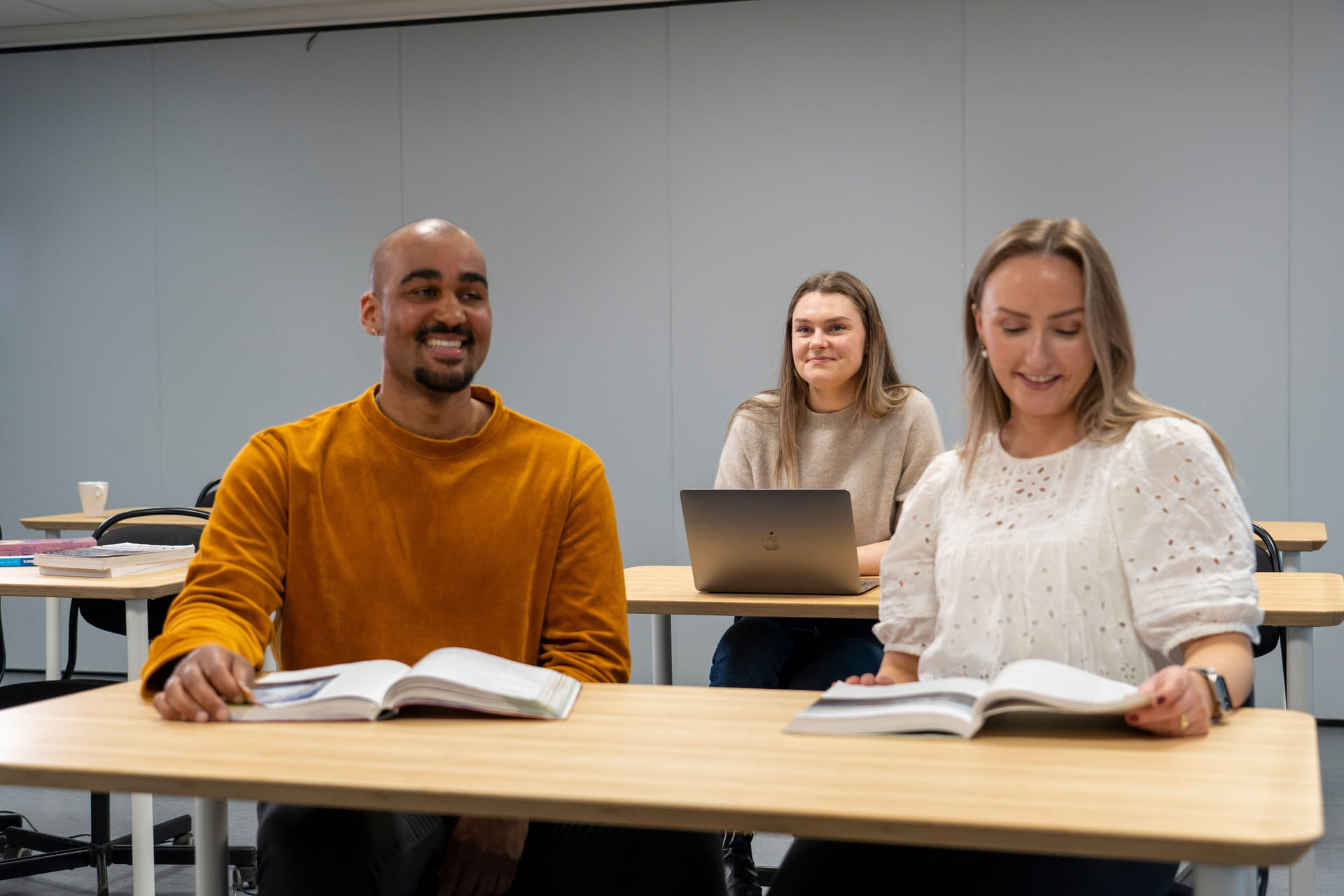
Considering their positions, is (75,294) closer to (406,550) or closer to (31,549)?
(31,549)

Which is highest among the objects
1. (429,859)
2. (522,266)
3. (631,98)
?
(631,98)

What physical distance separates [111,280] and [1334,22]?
5072mm

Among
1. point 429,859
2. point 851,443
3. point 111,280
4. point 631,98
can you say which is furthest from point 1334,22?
point 111,280

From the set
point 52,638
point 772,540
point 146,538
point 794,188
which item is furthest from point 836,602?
point 52,638

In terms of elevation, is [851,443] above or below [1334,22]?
below

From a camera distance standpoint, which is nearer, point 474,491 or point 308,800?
point 308,800

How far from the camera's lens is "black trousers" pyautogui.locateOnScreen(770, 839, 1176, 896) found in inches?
46.8

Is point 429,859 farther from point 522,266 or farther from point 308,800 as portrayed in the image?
point 522,266

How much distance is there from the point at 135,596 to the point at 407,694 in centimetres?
133

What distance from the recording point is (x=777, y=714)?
127 centimetres

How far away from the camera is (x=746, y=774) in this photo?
1030 mm

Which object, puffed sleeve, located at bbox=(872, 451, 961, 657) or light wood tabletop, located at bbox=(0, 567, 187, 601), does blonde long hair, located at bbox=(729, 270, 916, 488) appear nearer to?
puffed sleeve, located at bbox=(872, 451, 961, 657)

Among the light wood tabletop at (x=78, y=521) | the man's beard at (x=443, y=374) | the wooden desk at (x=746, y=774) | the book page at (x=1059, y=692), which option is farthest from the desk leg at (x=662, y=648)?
the light wood tabletop at (x=78, y=521)

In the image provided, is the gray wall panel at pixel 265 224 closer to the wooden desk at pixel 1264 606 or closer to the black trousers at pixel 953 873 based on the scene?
the wooden desk at pixel 1264 606
